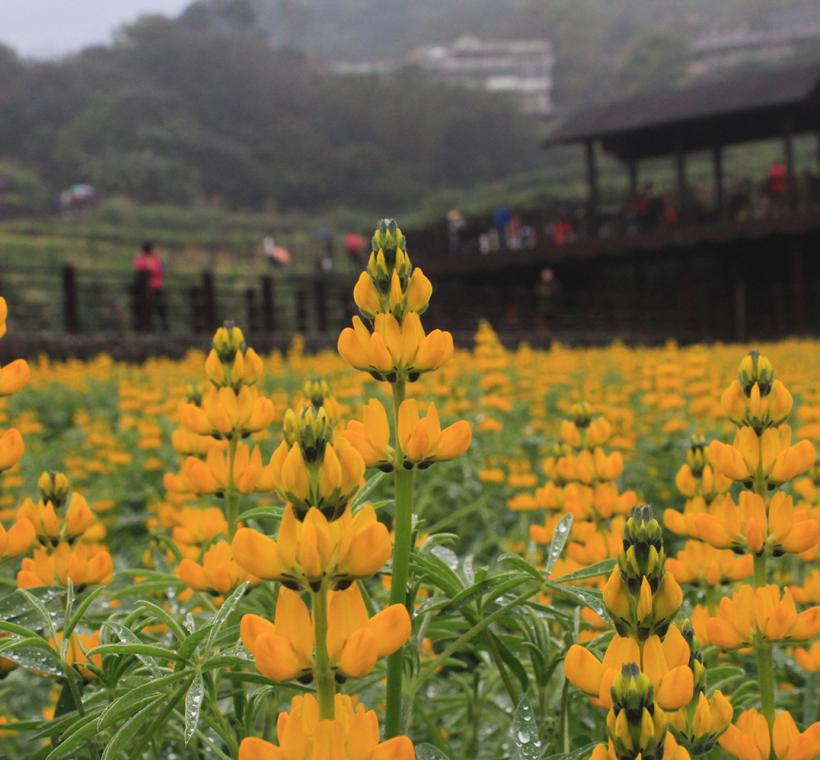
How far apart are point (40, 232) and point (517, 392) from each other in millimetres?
48105

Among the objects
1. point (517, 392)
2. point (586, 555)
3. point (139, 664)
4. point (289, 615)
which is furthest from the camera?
point (517, 392)

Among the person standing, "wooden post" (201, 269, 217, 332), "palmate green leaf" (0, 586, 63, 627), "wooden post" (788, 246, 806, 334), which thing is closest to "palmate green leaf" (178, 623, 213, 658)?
"palmate green leaf" (0, 586, 63, 627)

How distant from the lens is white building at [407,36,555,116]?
125125 millimetres

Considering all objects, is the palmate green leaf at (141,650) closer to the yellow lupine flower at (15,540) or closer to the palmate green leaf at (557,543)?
the yellow lupine flower at (15,540)

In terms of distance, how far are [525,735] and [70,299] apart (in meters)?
13.0

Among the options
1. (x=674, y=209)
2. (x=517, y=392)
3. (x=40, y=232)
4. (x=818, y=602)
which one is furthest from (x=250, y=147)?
(x=818, y=602)

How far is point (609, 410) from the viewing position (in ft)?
14.8

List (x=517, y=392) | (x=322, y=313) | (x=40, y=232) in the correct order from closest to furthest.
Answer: (x=517, y=392) → (x=322, y=313) → (x=40, y=232)

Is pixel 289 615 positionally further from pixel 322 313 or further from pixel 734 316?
pixel 734 316

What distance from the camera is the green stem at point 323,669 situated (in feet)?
2.85

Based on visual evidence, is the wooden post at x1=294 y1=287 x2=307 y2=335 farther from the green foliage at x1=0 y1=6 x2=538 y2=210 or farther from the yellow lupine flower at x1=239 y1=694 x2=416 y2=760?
the green foliage at x1=0 y1=6 x2=538 y2=210

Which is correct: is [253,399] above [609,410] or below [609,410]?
above

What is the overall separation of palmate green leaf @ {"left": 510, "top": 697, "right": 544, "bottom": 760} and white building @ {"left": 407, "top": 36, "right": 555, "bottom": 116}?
413 ft

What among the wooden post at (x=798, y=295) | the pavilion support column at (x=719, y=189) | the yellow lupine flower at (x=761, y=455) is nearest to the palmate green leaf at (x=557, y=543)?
the yellow lupine flower at (x=761, y=455)
